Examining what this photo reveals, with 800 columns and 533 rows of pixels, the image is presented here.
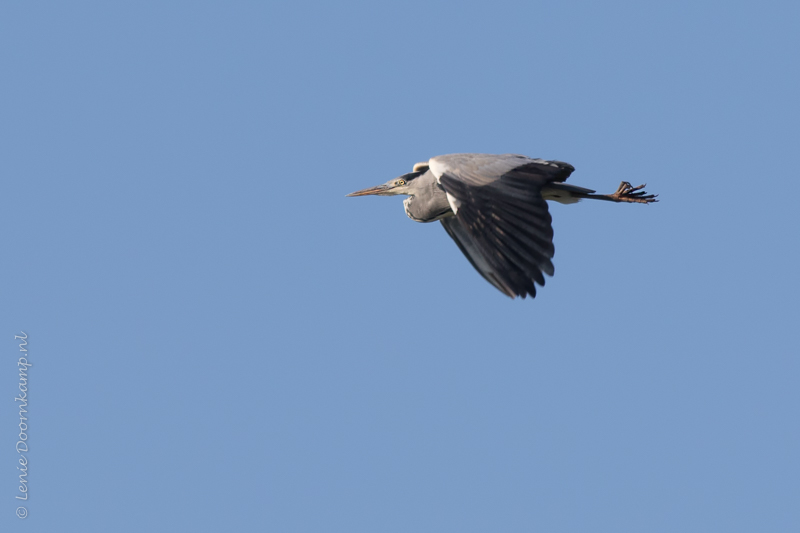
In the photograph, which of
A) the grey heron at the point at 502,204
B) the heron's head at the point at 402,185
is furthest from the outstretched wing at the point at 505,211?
the heron's head at the point at 402,185

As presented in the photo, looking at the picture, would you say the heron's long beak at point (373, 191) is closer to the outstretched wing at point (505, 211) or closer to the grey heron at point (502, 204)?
the grey heron at point (502, 204)

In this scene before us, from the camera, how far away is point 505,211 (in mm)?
9117

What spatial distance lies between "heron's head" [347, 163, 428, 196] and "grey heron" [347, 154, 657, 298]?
0.22 feet

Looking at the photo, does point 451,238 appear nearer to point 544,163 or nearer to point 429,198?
point 429,198

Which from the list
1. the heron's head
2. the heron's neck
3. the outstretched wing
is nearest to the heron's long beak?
the heron's head

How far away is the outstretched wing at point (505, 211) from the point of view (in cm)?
856

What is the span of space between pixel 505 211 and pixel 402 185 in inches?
129

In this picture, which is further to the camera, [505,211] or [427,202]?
[427,202]

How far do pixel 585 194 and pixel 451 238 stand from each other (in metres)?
1.70

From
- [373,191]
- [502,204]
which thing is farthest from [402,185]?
[502,204]

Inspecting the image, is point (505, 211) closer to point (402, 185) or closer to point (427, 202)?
point (427, 202)

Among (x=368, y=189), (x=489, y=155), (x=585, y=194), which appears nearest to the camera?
(x=489, y=155)

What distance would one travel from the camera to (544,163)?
10586 mm

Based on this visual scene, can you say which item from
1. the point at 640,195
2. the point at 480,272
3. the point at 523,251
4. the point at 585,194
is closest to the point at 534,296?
the point at 523,251
